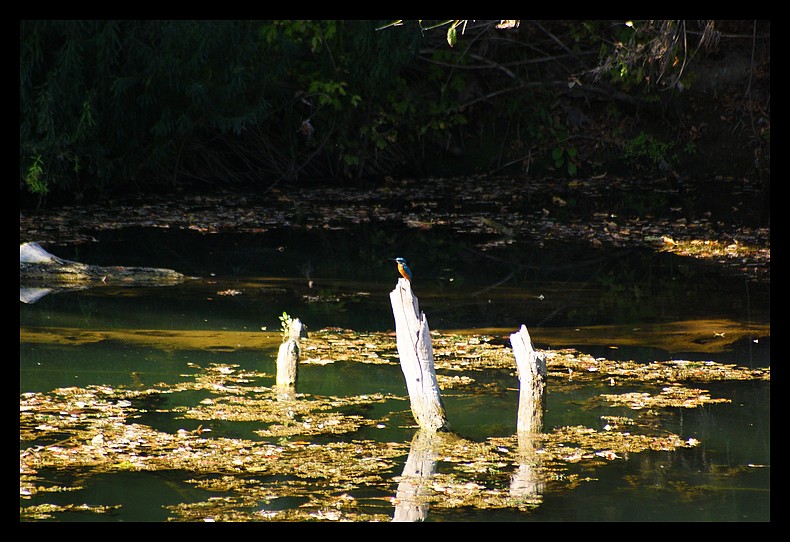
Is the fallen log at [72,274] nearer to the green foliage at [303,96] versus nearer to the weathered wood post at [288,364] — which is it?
the weathered wood post at [288,364]

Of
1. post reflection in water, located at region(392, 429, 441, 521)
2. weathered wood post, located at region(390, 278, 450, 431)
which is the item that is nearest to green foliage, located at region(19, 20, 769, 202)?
weathered wood post, located at region(390, 278, 450, 431)

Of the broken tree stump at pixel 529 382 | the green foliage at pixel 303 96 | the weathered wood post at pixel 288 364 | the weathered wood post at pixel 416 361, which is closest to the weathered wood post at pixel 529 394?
the broken tree stump at pixel 529 382

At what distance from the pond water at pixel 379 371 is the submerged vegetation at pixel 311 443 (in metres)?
0.02

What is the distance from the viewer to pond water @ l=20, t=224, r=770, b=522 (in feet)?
16.8

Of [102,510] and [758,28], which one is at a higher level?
[758,28]

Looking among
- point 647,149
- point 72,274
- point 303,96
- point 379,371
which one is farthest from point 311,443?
point 647,149

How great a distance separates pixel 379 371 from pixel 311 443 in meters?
1.74

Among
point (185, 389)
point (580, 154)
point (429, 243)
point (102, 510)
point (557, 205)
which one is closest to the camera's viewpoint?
point (102, 510)

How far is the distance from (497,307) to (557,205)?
737cm

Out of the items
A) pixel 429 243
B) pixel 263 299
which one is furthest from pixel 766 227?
pixel 263 299

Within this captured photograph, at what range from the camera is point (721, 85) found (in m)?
20.0

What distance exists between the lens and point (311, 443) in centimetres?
592

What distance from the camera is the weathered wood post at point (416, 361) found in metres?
6.16

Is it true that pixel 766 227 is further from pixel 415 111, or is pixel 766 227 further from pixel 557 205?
pixel 415 111
